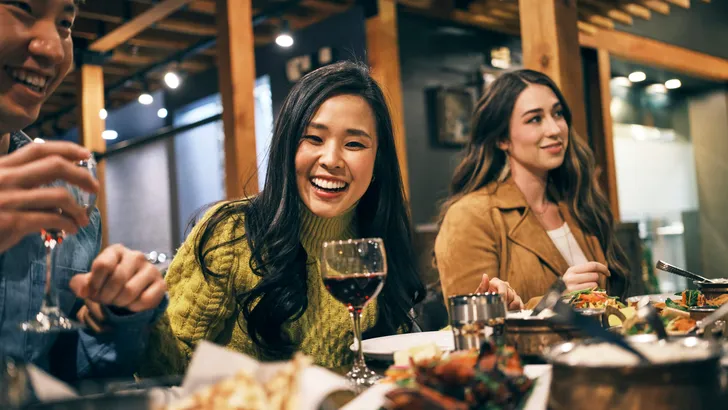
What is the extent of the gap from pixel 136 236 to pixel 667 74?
7.25 m

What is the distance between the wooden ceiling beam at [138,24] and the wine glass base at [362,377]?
15.8ft

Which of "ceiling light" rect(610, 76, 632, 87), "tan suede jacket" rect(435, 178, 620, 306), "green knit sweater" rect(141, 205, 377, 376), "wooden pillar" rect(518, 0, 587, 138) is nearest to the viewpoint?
"green knit sweater" rect(141, 205, 377, 376)

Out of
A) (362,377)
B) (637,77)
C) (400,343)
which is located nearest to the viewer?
(362,377)

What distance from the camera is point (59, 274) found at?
147 cm

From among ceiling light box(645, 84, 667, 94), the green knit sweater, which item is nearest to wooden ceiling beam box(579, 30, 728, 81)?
ceiling light box(645, 84, 667, 94)

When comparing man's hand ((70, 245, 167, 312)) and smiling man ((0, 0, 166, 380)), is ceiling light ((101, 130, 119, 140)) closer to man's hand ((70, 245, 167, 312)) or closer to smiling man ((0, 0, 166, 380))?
smiling man ((0, 0, 166, 380))

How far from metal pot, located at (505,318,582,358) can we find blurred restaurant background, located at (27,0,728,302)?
8.95 feet

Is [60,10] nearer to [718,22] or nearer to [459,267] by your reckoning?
[459,267]

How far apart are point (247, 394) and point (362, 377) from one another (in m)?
0.53

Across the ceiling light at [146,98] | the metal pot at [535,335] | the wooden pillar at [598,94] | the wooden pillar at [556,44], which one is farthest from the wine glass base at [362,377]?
the ceiling light at [146,98]

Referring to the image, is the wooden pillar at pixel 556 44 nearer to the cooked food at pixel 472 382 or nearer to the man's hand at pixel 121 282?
the man's hand at pixel 121 282

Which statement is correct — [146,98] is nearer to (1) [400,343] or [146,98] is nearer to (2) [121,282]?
(1) [400,343]

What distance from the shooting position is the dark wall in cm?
665

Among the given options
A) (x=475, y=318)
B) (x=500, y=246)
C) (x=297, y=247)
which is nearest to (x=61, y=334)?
(x=297, y=247)
